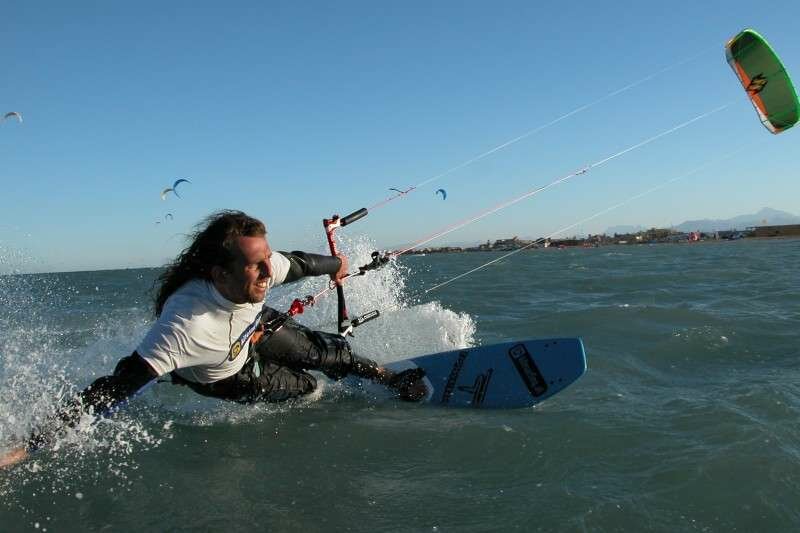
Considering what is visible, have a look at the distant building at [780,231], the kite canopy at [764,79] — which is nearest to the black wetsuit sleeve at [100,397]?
the kite canopy at [764,79]

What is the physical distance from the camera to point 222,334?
3.24m

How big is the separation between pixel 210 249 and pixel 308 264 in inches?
43.0

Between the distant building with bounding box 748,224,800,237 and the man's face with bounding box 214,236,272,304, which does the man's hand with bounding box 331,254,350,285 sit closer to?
the man's face with bounding box 214,236,272,304

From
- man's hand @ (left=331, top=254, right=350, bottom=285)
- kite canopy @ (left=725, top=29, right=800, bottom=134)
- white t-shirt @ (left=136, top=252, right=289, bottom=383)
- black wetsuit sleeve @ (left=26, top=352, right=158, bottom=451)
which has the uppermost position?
kite canopy @ (left=725, top=29, right=800, bottom=134)

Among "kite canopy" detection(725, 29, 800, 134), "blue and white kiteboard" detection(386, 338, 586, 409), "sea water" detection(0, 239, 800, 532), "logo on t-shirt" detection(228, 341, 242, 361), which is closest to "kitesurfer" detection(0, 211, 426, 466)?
"logo on t-shirt" detection(228, 341, 242, 361)

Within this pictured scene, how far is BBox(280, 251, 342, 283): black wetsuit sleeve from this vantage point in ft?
13.0

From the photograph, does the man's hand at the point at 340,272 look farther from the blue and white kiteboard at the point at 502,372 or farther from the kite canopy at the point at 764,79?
the kite canopy at the point at 764,79

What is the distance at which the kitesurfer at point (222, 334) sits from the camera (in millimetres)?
2760

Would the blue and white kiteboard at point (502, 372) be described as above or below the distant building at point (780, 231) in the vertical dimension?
above

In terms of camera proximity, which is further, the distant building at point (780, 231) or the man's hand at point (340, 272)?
the distant building at point (780, 231)

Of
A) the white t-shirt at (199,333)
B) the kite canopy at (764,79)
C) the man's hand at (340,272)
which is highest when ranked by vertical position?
the kite canopy at (764,79)

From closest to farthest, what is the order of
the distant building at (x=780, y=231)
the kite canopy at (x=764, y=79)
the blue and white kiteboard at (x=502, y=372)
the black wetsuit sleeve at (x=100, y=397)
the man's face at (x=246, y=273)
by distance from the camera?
the black wetsuit sleeve at (x=100, y=397), the man's face at (x=246, y=273), the blue and white kiteboard at (x=502, y=372), the kite canopy at (x=764, y=79), the distant building at (x=780, y=231)

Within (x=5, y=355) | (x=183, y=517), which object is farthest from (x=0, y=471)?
(x=5, y=355)

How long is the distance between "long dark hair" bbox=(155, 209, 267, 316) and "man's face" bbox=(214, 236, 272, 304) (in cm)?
4
